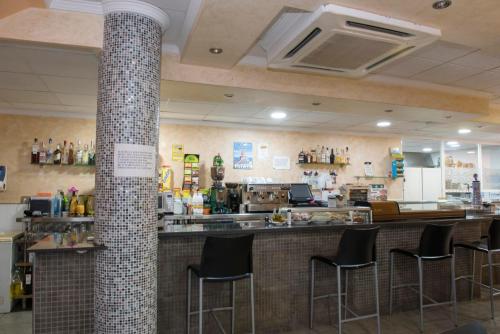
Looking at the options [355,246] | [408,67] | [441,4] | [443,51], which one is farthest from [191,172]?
[441,4]

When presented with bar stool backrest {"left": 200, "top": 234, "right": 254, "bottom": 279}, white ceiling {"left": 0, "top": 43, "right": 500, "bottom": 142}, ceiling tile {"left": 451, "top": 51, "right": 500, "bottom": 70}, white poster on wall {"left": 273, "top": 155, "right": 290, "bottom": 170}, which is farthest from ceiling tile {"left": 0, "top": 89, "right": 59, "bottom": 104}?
ceiling tile {"left": 451, "top": 51, "right": 500, "bottom": 70}

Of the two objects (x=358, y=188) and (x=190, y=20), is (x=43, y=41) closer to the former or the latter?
(x=190, y=20)

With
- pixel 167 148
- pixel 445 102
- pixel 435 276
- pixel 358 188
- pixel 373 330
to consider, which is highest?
pixel 445 102

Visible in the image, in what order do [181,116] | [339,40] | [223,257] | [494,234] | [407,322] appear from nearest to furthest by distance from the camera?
1. [223,257]
2. [339,40]
3. [407,322]
4. [494,234]
5. [181,116]

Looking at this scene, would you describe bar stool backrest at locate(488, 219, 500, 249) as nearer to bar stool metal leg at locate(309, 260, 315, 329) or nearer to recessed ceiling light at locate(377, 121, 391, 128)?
bar stool metal leg at locate(309, 260, 315, 329)

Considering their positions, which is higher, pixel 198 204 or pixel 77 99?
pixel 77 99

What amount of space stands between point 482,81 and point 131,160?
413 centimetres

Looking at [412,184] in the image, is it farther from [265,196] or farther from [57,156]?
[57,156]

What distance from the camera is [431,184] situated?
8.10 m

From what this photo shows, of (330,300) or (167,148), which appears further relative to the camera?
(167,148)

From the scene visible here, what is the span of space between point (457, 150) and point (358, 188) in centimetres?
372

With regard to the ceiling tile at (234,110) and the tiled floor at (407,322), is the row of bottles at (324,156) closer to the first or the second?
the ceiling tile at (234,110)

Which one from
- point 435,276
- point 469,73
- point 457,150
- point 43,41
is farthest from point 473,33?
point 457,150

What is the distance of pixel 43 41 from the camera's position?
2.63 meters
